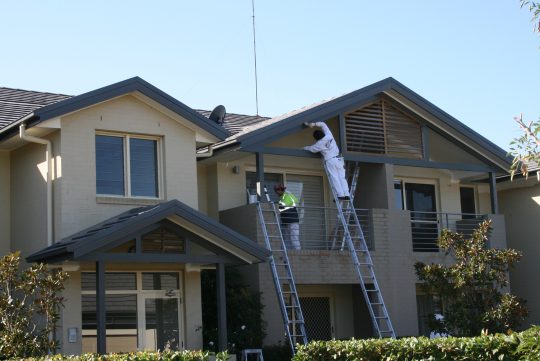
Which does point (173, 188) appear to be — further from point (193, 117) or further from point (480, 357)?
point (480, 357)

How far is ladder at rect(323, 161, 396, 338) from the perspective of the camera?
22000mm

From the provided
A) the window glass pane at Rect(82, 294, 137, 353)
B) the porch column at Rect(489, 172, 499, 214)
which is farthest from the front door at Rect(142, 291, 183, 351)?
the porch column at Rect(489, 172, 499, 214)

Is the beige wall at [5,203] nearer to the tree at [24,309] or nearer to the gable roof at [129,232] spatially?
the gable roof at [129,232]

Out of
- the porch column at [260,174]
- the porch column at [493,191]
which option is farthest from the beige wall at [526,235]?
the porch column at [260,174]

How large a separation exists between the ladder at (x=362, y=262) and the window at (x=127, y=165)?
4.44m

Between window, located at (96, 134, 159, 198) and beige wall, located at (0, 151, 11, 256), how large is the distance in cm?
239

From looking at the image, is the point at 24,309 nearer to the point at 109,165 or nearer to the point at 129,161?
the point at 109,165

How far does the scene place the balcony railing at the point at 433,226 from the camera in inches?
1035

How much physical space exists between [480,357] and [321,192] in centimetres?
1179

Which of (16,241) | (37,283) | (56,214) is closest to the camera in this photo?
(37,283)

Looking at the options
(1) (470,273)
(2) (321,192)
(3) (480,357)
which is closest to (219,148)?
(2) (321,192)

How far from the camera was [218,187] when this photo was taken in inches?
921

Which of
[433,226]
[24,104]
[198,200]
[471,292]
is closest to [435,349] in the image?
A: [471,292]

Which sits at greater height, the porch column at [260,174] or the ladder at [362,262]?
the porch column at [260,174]
